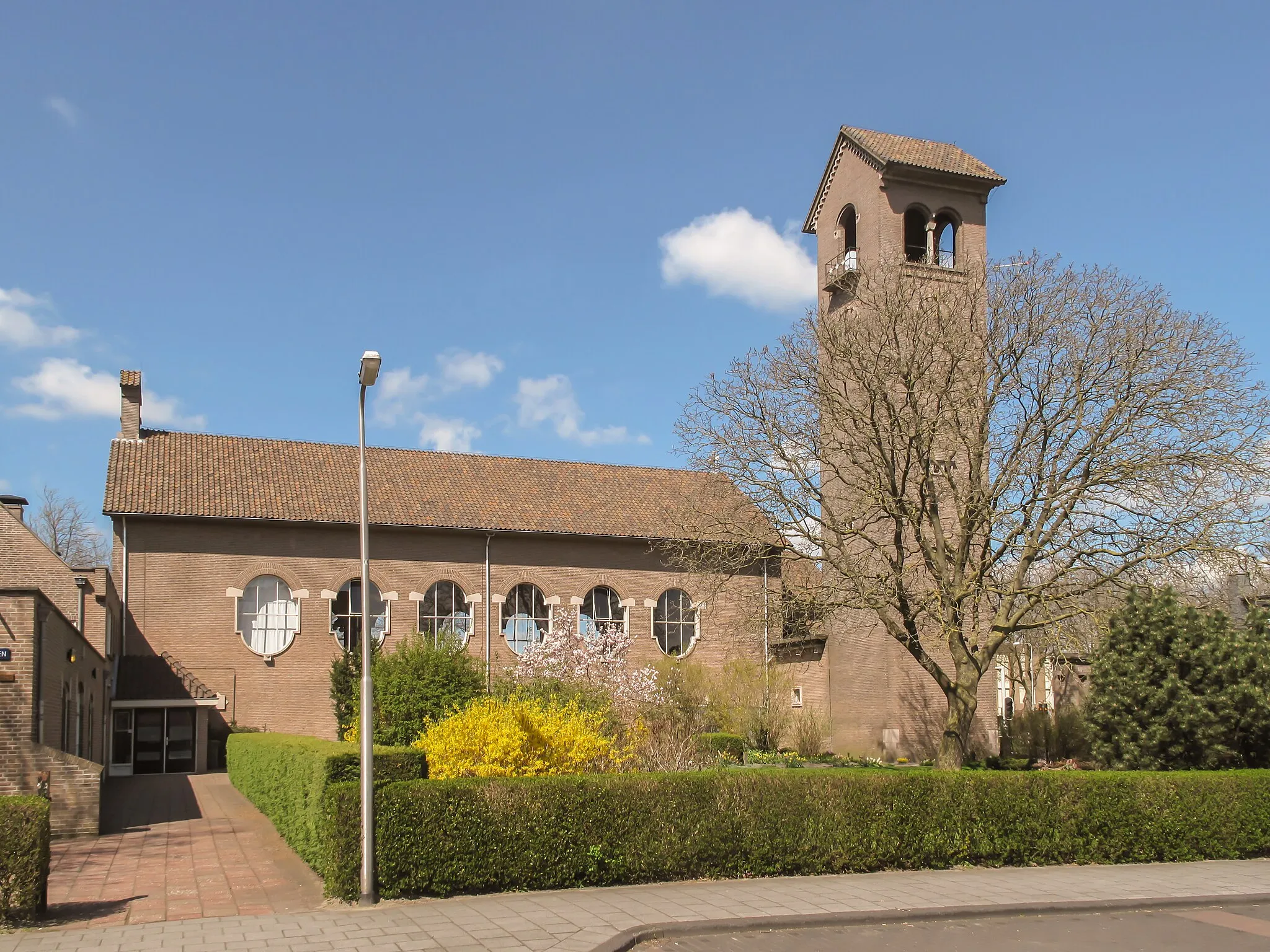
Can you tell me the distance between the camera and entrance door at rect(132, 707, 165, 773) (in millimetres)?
32812

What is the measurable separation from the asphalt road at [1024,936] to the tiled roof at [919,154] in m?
24.7

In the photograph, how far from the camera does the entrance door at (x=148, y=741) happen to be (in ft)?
108

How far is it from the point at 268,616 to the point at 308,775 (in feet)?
74.3

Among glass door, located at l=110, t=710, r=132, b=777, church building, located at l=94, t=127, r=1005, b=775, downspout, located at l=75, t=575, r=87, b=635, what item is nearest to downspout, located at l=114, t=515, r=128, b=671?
church building, located at l=94, t=127, r=1005, b=775

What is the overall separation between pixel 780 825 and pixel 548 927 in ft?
13.3

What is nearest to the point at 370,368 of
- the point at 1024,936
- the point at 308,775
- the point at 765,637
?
the point at 308,775

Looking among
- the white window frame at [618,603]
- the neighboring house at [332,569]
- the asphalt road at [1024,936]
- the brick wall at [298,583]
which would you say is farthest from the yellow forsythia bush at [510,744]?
the white window frame at [618,603]

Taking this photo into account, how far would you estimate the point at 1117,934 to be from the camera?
36.2 ft

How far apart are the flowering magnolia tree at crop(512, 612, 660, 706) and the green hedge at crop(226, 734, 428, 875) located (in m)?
9.98

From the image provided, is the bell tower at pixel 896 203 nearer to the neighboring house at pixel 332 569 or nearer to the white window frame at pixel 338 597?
the neighboring house at pixel 332 569

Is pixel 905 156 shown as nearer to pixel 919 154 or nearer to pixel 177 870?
pixel 919 154

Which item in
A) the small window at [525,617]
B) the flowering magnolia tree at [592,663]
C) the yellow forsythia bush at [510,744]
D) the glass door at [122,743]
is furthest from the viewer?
the small window at [525,617]

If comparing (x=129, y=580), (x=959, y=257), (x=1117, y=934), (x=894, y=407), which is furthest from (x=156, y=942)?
(x=959, y=257)

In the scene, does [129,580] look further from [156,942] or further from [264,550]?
[156,942]
